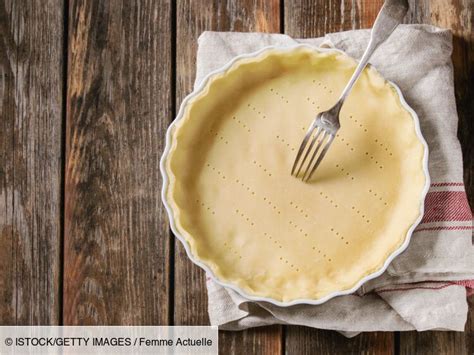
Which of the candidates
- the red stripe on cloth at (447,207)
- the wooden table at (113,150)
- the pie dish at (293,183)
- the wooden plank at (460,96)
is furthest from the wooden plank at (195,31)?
the red stripe on cloth at (447,207)

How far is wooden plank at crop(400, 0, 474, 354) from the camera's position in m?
0.94

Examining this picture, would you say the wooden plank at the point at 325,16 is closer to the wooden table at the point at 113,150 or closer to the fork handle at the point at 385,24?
the wooden table at the point at 113,150

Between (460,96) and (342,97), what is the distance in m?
0.24

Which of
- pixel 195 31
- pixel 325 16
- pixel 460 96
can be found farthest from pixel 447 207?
pixel 195 31

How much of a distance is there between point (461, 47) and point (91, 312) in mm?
714

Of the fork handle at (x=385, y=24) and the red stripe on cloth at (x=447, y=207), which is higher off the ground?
the fork handle at (x=385, y=24)

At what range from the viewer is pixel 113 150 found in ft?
3.19

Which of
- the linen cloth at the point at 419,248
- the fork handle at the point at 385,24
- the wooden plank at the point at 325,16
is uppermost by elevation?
the wooden plank at the point at 325,16

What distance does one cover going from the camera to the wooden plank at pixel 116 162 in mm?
959

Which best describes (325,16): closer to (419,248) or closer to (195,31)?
(195,31)

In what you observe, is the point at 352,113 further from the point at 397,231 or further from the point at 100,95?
the point at 100,95

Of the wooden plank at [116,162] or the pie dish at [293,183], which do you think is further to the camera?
the wooden plank at [116,162]

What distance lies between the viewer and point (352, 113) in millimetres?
874

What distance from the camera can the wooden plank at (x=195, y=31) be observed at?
956mm
